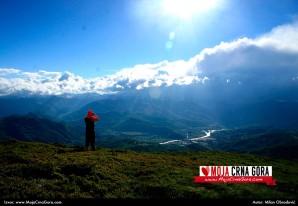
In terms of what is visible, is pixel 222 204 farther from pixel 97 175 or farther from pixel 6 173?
pixel 6 173

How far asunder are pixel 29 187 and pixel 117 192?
653 centimetres

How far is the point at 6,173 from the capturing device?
2203 cm

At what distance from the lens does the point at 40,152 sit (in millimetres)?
31078

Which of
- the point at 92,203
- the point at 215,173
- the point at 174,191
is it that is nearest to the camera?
the point at 92,203

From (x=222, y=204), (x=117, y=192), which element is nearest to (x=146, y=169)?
(x=117, y=192)

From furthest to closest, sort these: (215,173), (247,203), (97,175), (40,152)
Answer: (40,152) < (215,173) < (97,175) < (247,203)

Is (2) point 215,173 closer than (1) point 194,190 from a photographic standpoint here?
No

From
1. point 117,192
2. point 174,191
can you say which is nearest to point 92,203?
point 117,192

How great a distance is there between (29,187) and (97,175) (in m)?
5.69

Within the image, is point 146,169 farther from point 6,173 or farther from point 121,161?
point 6,173

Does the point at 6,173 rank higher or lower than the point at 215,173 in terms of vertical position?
higher

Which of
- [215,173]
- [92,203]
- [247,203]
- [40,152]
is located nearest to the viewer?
[92,203]

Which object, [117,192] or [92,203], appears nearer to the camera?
[92,203]

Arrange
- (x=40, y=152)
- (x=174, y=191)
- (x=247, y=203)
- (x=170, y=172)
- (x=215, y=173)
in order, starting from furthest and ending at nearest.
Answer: (x=40, y=152)
(x=215, y=173)
(x=170, y=172)
(x=174, y=191)
(x=247, y=203)
